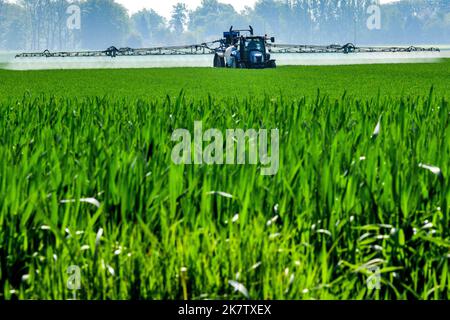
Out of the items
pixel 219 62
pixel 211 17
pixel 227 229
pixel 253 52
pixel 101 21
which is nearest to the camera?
pixel 227 229

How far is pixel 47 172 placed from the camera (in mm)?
5492

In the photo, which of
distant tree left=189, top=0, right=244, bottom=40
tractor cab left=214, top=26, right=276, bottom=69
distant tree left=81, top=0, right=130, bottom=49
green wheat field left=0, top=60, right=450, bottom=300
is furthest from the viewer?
distant tree left=81, top=0, right=130, bottom=49

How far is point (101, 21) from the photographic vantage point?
7618 inches

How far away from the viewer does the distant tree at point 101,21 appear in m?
192

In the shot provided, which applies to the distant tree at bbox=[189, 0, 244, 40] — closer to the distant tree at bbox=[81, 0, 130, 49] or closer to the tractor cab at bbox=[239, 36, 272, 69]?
the distant tree at bbox=[81, 0, 130, 49]

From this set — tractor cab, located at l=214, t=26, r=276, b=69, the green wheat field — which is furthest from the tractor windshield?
the green wheat field

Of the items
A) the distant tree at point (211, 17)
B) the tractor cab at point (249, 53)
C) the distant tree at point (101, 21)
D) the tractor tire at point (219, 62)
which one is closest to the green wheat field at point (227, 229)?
the tractor cab at point (249, 53)

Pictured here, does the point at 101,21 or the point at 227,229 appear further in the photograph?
the point at 101,21

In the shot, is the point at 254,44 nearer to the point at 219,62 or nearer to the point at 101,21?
the point at 219,62

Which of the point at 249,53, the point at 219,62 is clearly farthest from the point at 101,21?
the point at 249,53

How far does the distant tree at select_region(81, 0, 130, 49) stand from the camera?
19200 cm

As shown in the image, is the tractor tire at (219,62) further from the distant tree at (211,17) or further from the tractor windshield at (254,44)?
the distant tree at (211,17)

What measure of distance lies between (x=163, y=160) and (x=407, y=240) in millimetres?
1936

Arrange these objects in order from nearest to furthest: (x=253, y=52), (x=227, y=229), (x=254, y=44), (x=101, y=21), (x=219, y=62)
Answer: (x=227, y=229) < (x=254, y=44) < (x=253, y=52) < (x=219, y=62) < (x=101, y=21)
